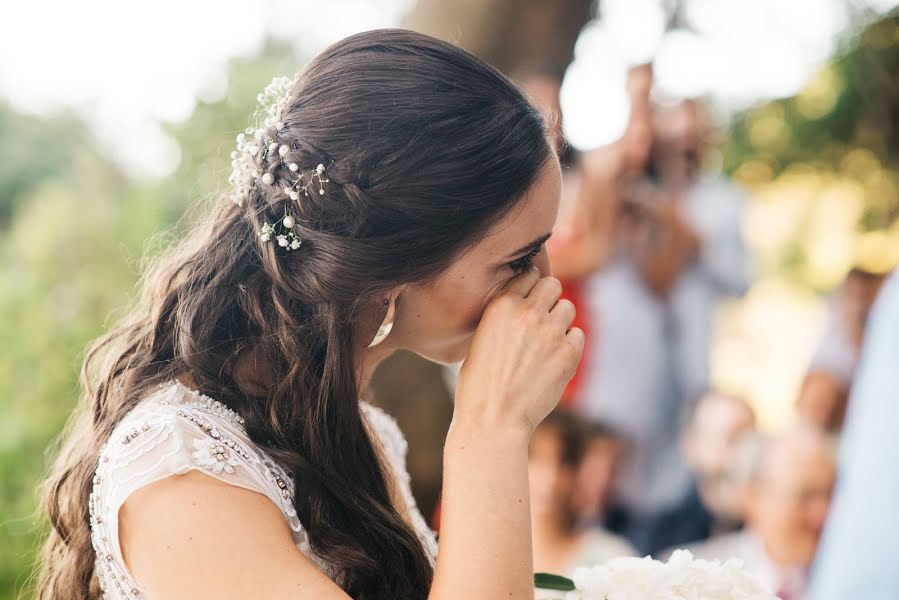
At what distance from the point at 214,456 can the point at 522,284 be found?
0.66m

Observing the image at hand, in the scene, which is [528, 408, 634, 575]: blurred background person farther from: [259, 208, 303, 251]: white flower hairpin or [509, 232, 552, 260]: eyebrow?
[259, 208, 303, 251]: white flower hairpin

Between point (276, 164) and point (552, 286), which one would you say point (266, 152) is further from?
point (552, 286)

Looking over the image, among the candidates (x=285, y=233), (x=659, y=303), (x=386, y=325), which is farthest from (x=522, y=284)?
(x=659, y=303)

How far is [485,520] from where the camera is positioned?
1449mm

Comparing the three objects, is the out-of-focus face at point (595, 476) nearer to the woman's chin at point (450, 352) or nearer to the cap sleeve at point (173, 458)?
the woman's chin at point (450, 352)

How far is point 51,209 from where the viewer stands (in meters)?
5.84

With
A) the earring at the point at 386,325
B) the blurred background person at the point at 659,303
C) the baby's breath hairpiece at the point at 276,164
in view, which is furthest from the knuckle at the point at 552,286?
the blurred background person at the point at 659,303

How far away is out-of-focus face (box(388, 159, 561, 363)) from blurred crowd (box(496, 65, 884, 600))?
2049mm

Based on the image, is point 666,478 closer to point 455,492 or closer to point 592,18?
point 592,18

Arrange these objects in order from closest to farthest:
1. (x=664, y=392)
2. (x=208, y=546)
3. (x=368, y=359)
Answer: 1. (x=208, y=546)
2. (x=368, y=359)
3. (x=664, y=392)

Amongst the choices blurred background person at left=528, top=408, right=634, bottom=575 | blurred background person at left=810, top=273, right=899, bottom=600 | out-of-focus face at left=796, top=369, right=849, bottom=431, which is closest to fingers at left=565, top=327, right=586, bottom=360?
blurred background person at left=810, top=273, right=899, bottom=600

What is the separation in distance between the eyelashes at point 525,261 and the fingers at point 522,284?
1cm

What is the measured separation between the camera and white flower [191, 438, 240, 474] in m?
1.45

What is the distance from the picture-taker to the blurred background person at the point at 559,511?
360 centimetres
